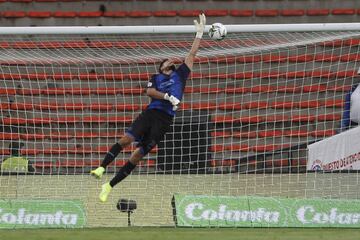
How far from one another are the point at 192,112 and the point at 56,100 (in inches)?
90.1

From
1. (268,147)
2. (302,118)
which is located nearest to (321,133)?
(302,118)

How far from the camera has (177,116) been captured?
11.2 meters

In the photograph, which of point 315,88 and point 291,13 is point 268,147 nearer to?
point 315,88

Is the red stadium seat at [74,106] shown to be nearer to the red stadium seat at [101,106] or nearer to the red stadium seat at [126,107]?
the red stadium seat at [101,106]

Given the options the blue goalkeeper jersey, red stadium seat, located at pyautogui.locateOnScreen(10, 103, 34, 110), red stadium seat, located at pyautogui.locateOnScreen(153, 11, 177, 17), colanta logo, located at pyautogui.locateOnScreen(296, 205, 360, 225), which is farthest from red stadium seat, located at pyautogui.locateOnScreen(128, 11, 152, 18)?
colanta logo, located at pyautogui.locateOnScreen(296, 205, 360, 225)

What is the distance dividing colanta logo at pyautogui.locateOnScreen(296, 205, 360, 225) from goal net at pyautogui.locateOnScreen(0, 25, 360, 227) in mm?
720

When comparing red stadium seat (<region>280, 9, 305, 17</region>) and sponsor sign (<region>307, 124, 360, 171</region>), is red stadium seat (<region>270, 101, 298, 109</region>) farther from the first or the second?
red stadium seat (<region>280, 9, 305, 17</region>)

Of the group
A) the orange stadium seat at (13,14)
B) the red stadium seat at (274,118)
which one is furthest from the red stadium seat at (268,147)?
the orange stadium seat at (13,14)

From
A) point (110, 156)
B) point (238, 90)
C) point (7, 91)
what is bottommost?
point (110, 156)

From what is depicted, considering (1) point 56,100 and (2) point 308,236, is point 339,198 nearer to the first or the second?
(2) point 308,236

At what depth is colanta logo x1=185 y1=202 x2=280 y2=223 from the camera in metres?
9.77

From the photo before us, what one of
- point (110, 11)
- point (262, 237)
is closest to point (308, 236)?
point (262, 237)

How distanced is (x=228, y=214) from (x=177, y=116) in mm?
2010

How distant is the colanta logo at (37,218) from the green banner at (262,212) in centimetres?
146
